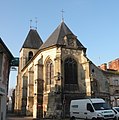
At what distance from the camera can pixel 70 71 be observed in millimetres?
29953

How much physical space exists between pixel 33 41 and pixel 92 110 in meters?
35.1

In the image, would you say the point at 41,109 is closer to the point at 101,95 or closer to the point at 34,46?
the point at 101,95

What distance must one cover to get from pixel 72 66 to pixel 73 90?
346 cm

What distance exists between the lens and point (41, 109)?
2975cm

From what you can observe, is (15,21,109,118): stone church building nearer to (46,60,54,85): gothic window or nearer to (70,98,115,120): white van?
(46,60,54,85): gothic window

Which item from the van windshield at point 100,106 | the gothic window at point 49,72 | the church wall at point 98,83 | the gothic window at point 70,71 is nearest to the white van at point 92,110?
the van windshield at point 100,106

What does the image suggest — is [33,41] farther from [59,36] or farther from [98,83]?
[98,83]

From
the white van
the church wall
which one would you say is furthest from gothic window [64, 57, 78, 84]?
the white van

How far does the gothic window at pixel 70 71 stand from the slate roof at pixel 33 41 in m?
20.7

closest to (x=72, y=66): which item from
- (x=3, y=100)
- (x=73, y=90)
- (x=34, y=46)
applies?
(x=73, y=90)

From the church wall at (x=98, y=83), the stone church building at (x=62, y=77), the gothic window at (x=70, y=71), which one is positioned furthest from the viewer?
the church wall at (x=98, y=83)

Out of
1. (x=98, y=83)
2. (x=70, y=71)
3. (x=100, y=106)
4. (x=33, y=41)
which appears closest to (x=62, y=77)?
(x=70, y=71)

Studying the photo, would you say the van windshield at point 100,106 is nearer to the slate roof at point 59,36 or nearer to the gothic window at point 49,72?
the gothic window at point 49,72

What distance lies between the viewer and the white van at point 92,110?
16864mm
